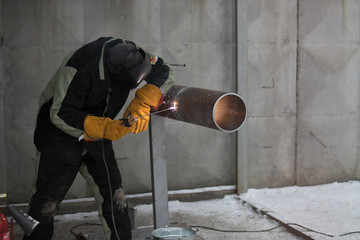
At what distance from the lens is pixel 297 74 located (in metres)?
4.71

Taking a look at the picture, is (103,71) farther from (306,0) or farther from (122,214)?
(306,0)

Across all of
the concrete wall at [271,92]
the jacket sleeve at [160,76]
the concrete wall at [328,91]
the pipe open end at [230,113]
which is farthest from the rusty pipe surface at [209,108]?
the concrete wall at [328,91]

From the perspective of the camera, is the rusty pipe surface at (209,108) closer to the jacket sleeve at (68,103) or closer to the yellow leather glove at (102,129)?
the yellow leather glove at (102,129)

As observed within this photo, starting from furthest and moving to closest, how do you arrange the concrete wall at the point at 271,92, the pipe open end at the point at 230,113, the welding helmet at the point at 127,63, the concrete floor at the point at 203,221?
the concrete wall at the point at 271,92 < the concrete floor at the point at 203,221 < the pipe open end at the point at 230,113 < the welding helmet at the point at 127,63

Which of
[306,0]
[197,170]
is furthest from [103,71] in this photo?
[306,0]

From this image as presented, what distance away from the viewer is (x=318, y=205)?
426cm

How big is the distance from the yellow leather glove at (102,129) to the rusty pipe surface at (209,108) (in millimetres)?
387

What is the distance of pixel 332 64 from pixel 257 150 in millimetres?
1396

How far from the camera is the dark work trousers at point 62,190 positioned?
262cm

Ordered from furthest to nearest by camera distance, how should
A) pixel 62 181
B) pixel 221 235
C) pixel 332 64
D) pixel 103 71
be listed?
pixel 332 64, pixel 221 235, pixel 62 181, pixel 103 71

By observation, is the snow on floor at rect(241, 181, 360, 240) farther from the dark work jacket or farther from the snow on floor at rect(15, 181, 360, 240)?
the dark work jacket

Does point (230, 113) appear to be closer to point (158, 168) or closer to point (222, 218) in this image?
point (158, 168)

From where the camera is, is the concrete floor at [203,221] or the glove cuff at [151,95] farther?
the concrete floor at [203,221]

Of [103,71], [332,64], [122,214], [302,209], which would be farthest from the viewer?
[332,64]
